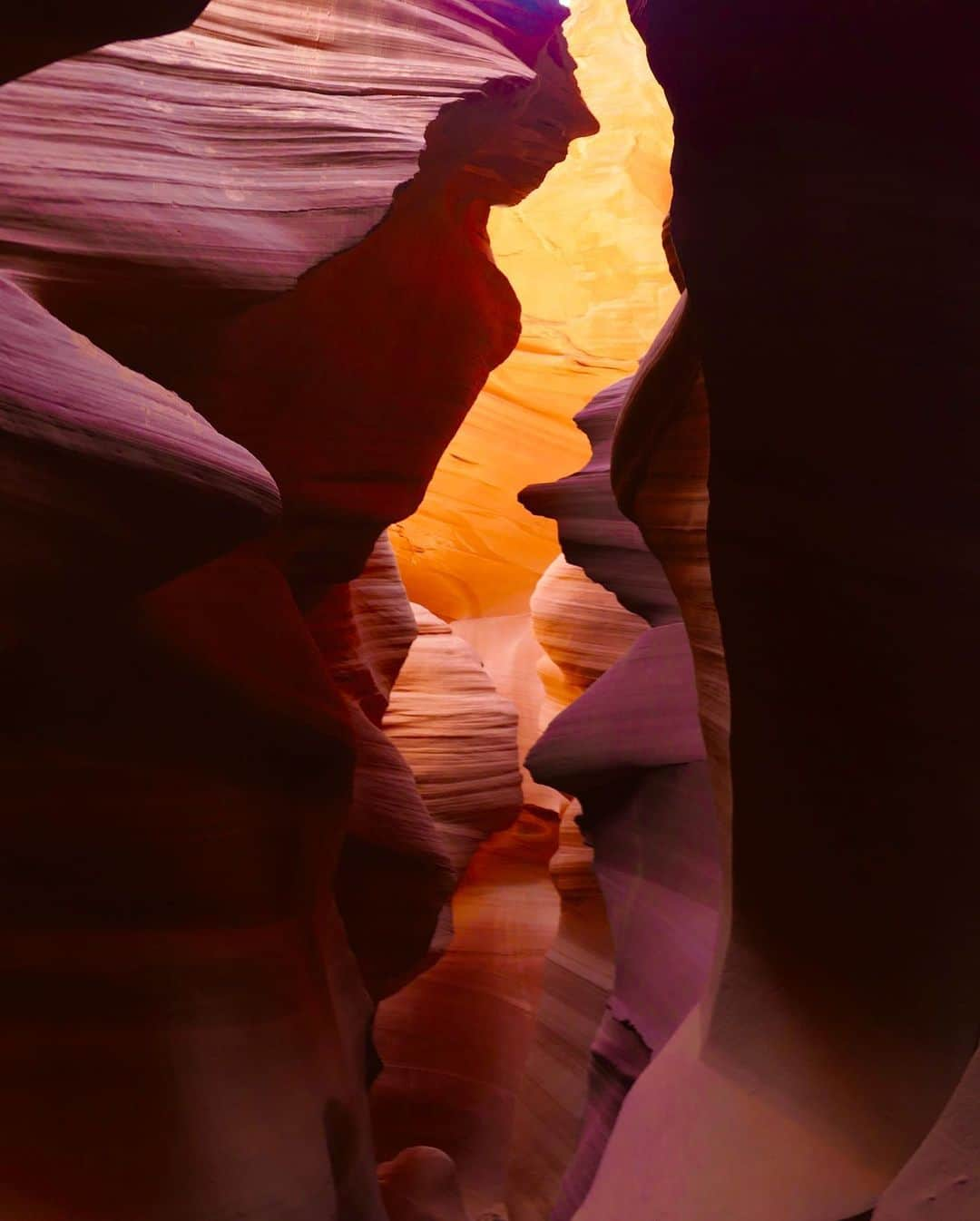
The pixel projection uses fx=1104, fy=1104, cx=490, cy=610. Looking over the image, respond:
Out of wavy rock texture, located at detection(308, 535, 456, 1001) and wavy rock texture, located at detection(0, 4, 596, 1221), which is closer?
wavy rock texture, located at detection(0, 4, 596, 1221)

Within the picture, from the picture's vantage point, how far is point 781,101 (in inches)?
48.4

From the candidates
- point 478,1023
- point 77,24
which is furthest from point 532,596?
point 77,24

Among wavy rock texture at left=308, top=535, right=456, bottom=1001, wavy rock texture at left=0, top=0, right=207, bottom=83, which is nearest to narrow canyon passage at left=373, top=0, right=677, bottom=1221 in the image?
wavy rock texture at left=308, top=535, right=456, bottom=1001

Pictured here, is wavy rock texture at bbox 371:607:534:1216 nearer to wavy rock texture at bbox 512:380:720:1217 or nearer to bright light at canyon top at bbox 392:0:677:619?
bright light at canyon top at bbox 392:0:677:619

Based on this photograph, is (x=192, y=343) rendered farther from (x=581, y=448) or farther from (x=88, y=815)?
(x=581, y=448)

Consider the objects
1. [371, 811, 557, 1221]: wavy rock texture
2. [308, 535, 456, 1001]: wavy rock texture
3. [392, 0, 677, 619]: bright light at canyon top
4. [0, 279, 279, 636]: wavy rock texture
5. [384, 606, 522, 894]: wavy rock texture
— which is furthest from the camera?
[392, 0, 677, 619]: bright light at canyon top

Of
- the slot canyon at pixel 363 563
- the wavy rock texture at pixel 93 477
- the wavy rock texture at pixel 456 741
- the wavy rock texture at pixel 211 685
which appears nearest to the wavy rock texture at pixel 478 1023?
the wavy rock texture at pixel 456 741

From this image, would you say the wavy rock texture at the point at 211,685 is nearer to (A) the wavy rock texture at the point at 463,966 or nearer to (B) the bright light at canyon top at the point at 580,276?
(A) the wavy rock texture at the point at 463,966

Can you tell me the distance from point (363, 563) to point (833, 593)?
2.34 m

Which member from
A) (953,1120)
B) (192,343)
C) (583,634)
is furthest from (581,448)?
(953,1120)

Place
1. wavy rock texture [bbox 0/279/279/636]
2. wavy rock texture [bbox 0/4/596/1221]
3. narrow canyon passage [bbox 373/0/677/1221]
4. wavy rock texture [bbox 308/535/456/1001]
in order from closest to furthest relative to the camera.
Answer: wavy rock texture [bbox 0/279/279/636], wavy rock texture [bbox 0/4/596/1221], wavy rock texture [bbox 308/535/456/1001], narrow canyon passage [bbox 373/0/677/1221]

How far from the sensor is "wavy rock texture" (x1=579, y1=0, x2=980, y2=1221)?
122 centimetres

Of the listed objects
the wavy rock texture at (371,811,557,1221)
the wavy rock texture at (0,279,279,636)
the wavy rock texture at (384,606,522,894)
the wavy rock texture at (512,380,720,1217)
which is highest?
the wavy rock texture at (0,279,279,636)

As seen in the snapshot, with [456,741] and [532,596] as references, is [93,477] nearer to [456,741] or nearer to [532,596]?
[456,741]
